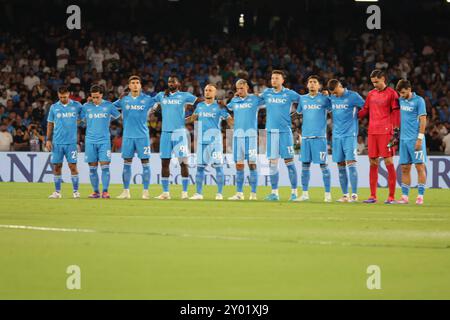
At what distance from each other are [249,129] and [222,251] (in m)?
8.82

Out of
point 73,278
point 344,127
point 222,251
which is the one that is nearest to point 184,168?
point 344,127

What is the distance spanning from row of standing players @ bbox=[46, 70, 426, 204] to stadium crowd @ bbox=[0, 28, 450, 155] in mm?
8391

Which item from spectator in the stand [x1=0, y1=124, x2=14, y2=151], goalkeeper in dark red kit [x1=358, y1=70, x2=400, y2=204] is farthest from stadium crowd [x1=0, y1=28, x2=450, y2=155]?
goalkeeper in dark red kit [x1=358, y1=70, x2=400, y2=204]

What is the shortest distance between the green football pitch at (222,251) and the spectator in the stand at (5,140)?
10.8 m

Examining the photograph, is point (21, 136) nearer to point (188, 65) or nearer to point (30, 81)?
point (30, 81)

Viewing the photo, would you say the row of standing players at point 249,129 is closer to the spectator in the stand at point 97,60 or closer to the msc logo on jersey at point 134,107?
the msc logo on jersey at point 134,107

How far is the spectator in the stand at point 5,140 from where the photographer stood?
27.3m

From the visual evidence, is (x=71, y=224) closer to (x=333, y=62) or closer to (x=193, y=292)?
(x=193, y=292)

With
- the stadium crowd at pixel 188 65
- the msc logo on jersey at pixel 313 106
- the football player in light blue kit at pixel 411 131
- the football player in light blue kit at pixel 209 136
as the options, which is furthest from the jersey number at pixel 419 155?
the stadium crowd at pixel 188 65

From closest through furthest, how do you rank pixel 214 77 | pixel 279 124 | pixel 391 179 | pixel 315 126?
pixel 391 179 → pixel 315 126 → pixel 279 124 → pixel 214 77

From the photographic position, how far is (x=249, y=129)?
18906mm

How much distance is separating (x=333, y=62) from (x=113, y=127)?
9034 millimetres

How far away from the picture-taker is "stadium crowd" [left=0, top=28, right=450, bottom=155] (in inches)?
1139

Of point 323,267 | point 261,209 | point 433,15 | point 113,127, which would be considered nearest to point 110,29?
point 113,127
